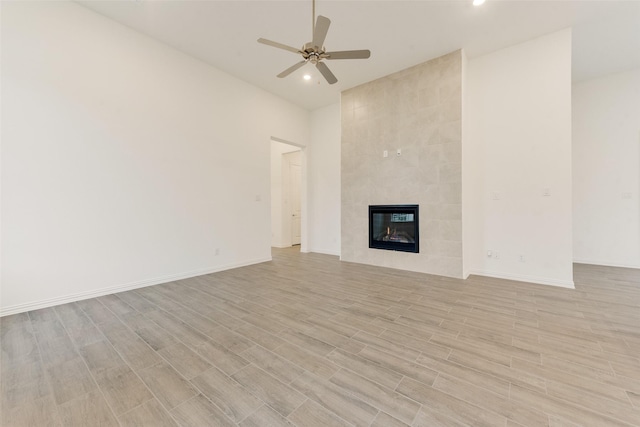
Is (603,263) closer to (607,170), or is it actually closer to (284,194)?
(607,170)

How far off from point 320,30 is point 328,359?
287 cm

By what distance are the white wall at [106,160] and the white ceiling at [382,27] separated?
47cm

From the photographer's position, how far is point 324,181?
19.9ft

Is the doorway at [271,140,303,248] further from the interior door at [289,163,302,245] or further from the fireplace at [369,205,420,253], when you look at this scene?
the fireplace at [369,205,420,253]

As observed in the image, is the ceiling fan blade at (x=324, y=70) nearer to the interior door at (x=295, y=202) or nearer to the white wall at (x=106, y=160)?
the white wall at (x=106, y=160)

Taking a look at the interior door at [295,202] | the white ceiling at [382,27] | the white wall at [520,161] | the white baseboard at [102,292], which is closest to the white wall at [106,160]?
the white baseboard at [102,292]

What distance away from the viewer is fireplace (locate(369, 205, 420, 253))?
4.26 meters

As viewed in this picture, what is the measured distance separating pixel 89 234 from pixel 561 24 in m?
6.62

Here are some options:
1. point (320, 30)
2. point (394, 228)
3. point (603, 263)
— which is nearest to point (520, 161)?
point (394, 228)

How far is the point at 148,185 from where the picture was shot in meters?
3.49

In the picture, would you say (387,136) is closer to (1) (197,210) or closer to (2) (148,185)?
(1) (197,210)

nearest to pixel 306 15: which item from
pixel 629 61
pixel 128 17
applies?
pixel 128 17

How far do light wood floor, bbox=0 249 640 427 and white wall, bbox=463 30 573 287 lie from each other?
2.48 ft

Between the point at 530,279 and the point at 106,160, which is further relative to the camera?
the point at 530,279
